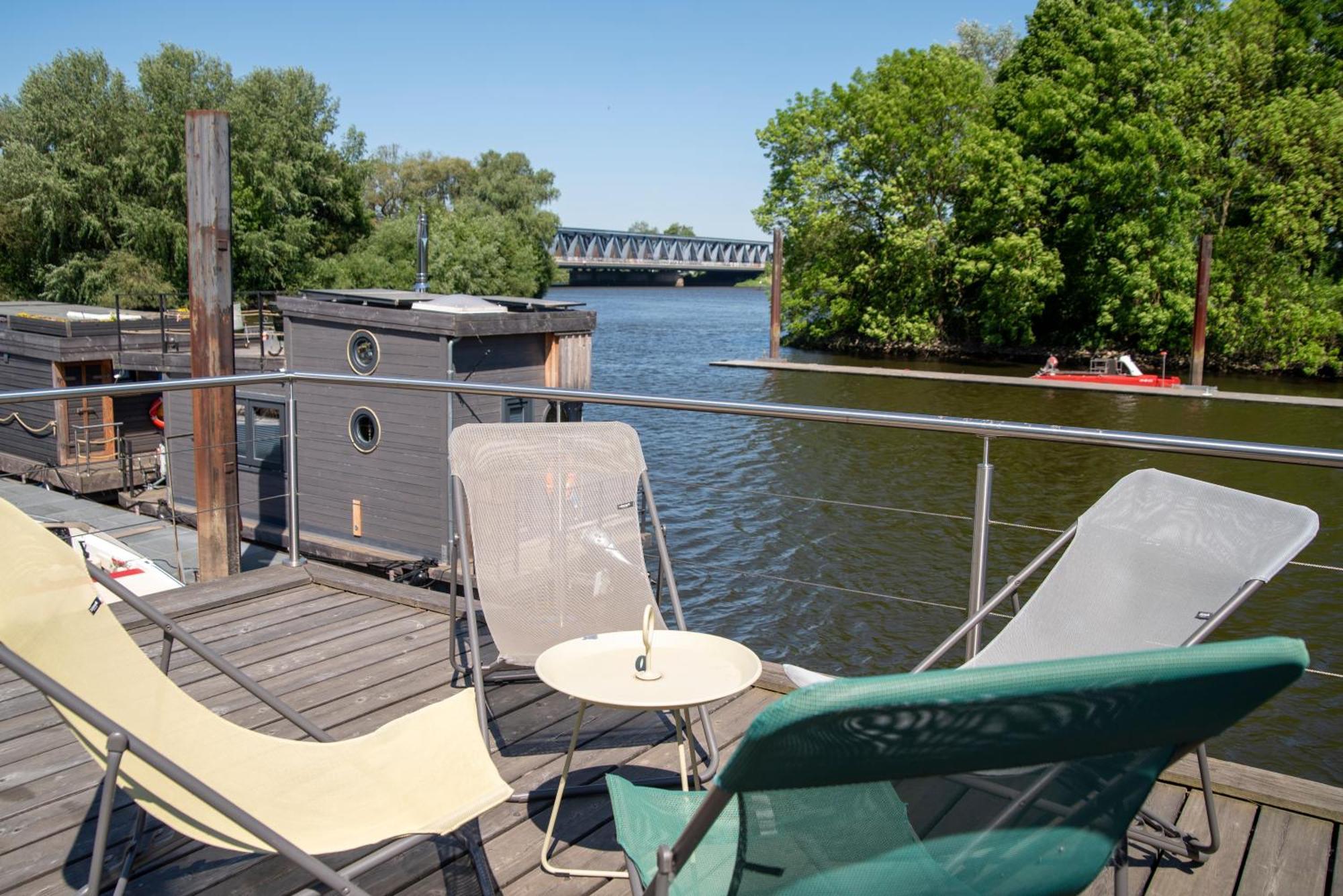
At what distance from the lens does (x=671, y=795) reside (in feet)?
5.97

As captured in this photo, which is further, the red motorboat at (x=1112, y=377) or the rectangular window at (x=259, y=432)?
the red motorboat at (x=1112, y=377)

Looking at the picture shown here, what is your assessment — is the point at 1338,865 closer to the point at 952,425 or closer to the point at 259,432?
the point at 952,425

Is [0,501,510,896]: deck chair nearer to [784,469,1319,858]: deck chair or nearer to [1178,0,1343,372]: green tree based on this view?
[784,469,1319,858]: deck chair

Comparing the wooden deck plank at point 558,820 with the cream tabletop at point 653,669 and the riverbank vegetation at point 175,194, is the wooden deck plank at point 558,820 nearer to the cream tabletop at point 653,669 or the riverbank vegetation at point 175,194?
the cream tabletop at point 653,669

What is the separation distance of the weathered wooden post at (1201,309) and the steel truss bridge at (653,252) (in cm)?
2885

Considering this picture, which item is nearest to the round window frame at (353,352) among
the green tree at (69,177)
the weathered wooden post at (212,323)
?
the weathered wooden post at (212,323)

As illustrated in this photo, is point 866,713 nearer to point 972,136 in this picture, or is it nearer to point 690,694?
point 690,694

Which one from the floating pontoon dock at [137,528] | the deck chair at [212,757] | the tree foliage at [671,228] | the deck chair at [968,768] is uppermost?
the tree foliage at [671,228]

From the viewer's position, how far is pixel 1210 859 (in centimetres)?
238

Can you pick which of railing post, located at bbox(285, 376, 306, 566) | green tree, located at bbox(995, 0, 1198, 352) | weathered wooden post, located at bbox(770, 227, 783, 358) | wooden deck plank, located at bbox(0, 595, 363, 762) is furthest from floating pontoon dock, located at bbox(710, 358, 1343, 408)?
wooden deck plank, located at bbox(0, 595, 363, 762)

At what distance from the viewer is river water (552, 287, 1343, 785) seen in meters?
10.3

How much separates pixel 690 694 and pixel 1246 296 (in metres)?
32.3

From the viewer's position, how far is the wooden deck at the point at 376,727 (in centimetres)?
226

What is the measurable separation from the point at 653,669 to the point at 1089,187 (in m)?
31.7
